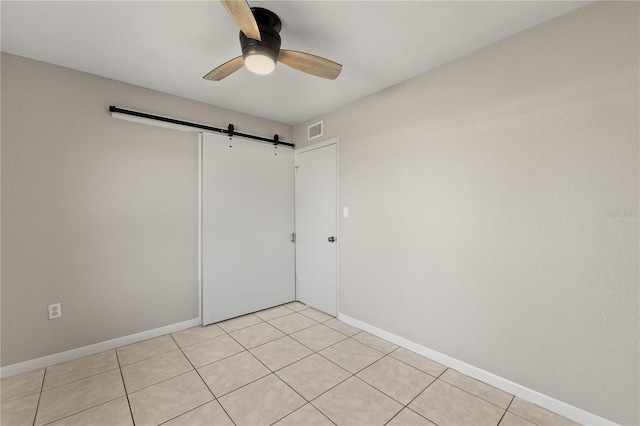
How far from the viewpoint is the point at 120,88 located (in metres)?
2.58

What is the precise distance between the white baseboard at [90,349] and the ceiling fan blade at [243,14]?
9.58 ft

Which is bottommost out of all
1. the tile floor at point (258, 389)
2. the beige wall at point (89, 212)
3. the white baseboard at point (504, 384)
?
the tile floor at point (258, 389)

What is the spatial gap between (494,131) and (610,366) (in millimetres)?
1644

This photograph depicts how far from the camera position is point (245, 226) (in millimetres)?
3387

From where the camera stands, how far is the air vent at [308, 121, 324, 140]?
3.46 m

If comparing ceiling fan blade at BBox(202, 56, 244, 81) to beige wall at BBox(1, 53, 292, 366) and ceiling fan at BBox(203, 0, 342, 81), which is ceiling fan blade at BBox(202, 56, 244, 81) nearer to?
ceiling fan at BBox(203, 0, 342, 81)

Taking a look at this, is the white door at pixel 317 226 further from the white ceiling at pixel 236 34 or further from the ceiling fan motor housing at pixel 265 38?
the ceiling fan motor housing at pixel 265 38

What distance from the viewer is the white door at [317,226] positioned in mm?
3307

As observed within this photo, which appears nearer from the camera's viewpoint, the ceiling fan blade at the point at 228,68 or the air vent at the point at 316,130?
the ceiling fan blade at the point at 228,68

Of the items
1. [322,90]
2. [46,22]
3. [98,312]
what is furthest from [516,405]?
[46,22]

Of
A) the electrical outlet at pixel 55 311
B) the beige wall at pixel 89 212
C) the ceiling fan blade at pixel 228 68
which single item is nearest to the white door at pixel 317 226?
the beige wall at pixel 89 212

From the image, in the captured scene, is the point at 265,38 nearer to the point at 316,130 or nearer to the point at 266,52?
the point at 266,52

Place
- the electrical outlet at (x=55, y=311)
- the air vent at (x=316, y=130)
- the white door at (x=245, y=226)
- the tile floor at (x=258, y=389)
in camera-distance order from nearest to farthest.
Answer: the tile floor at (x=258, y=389), the electrical outlet at (x=55, y=311), the white door at (x=245, y=226), the air vent at (x=316, y=130)

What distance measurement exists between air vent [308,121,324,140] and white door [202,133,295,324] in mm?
429
